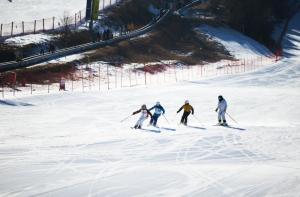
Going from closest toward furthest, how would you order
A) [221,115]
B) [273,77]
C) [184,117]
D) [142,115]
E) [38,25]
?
1. [142,115]
2. [184,117]
3. [221,115]
4. [273,77]
5. [38,25]

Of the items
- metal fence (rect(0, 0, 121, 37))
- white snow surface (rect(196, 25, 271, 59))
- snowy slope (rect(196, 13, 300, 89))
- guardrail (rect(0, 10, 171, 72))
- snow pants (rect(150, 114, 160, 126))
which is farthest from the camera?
white snow surface (rect(196, 25, 271, 59))

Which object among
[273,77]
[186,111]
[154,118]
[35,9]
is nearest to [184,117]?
[186,111]

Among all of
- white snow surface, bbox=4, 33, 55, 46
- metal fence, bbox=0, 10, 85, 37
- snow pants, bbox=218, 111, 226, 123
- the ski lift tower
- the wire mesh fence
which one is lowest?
snow pants, bbox=218, 111, 226, 123

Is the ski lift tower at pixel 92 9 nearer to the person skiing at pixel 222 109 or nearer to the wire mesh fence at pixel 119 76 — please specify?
the wire mesh fence at pixel 119 76

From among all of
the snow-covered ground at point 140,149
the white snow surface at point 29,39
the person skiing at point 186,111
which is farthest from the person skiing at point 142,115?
the white snow surface at point 29,39

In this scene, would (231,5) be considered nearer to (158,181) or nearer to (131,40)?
(131,40)

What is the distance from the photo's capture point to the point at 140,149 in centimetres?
1883

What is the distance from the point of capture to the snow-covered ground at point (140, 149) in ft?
47.1

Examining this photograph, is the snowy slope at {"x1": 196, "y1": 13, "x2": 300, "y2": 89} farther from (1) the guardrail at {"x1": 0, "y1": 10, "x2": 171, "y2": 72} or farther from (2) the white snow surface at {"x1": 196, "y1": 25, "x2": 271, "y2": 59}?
(1) the guardrail at {"x1": 0, "y1": 10, "x2": 171, "y2": 72}

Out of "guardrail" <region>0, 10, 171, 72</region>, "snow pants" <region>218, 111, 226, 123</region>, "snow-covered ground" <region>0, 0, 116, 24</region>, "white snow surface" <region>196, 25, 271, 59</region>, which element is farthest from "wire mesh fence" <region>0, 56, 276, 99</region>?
"snow-covered ground" <region>0, 0, 116, 24</region>

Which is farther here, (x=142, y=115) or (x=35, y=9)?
(x=35, y=9)

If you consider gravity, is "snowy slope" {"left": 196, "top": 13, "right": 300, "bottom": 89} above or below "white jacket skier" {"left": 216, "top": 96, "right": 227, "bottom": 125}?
above

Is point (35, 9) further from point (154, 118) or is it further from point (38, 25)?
point (154, 118)

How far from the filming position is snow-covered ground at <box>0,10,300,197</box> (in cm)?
1434
